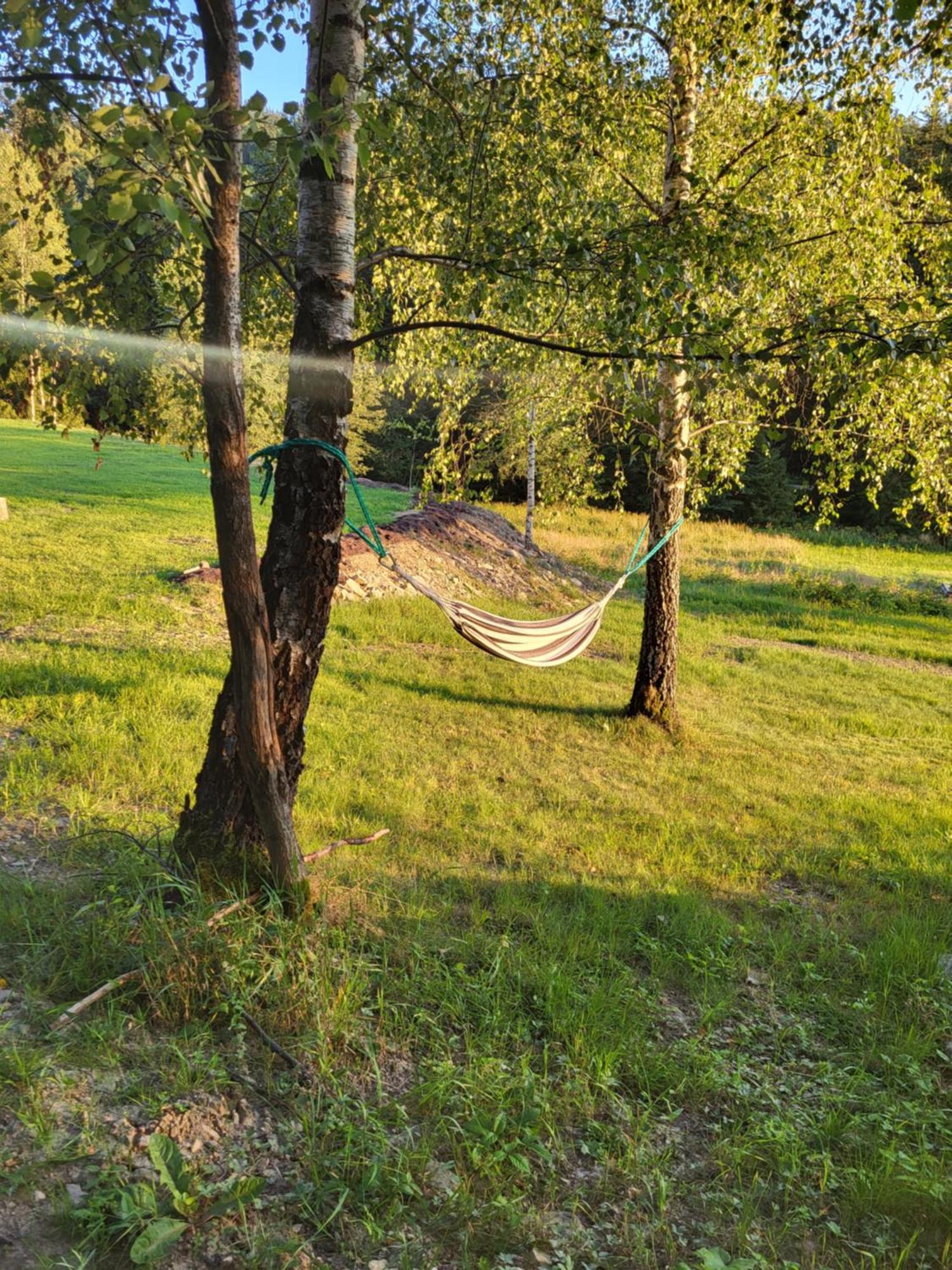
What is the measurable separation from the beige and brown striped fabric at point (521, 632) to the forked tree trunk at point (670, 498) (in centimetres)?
77

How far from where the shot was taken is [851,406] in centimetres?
610

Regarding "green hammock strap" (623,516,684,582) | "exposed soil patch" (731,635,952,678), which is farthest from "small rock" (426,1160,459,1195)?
"exposed soil patch" (731,635,952,678)

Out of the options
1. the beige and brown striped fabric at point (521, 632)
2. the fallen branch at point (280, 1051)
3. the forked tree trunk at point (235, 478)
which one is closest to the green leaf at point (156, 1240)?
the fallen branch at point (280, 1051)

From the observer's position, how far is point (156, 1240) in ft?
5.03

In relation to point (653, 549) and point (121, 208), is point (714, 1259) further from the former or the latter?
point (653, 549)

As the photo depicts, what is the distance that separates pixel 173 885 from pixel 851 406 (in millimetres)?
5745

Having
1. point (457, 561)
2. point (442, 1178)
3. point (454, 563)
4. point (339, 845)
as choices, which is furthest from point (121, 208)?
point (457, 561)

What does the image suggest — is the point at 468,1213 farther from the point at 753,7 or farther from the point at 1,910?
the point at 753,7

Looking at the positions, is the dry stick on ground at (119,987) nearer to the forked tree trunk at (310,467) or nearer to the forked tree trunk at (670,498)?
the forked tree trunk at (310,467)

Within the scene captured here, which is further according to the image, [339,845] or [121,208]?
[339,845]

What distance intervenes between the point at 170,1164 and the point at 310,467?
1.91 meters

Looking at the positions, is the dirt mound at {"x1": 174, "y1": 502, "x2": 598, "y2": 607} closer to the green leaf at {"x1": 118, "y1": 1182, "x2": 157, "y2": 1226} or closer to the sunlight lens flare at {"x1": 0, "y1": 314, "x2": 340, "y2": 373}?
the sunlight lens flare at {"x1": 0, "y1": 314, "x2": 340, "y2": 373}

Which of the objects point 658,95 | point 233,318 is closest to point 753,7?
point 658,95

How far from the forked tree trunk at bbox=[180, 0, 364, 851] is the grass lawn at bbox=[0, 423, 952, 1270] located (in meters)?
0.43
